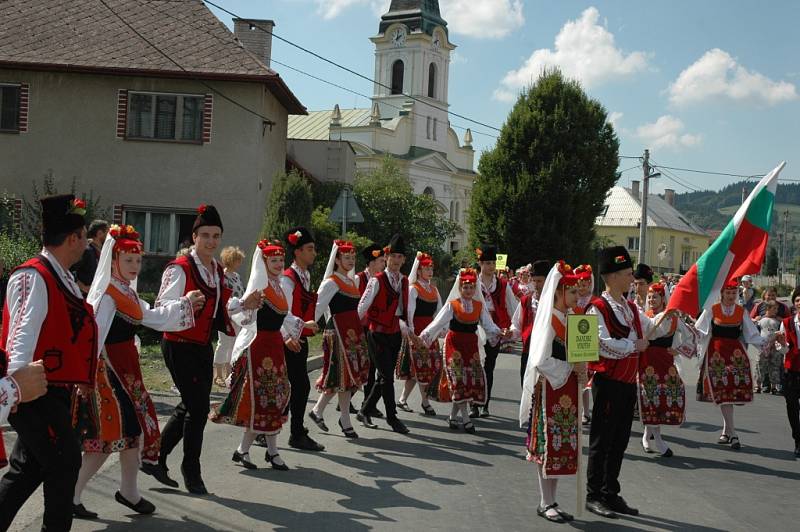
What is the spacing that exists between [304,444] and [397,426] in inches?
64.4

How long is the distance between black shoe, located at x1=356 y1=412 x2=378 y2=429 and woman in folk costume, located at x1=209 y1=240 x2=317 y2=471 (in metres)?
2.65

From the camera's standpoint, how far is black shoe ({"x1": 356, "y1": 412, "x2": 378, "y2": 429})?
1107 centimetres

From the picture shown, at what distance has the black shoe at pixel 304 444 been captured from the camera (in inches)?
374

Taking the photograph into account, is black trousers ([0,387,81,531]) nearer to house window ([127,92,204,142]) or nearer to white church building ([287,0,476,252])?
house window ([127,92,204,142])

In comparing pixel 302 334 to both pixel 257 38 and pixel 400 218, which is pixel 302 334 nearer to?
pixel 257 38

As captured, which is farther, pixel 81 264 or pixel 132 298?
pixel 81 264

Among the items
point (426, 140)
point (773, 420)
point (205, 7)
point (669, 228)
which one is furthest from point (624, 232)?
point (773, 420)

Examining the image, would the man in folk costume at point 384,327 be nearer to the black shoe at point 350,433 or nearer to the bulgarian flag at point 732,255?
the black shoe at point 350,433

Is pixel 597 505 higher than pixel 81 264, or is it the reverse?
pixel 81 264

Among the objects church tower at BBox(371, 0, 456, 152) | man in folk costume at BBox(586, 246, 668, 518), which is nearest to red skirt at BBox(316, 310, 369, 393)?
man in folk costume at BBox(586, 246, 668, 518)

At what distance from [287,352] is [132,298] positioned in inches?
120

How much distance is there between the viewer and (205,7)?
27.8 metres

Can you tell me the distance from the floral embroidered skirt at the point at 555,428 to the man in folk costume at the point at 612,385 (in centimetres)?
36

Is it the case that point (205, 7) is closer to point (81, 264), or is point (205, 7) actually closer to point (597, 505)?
point (81, 264)
